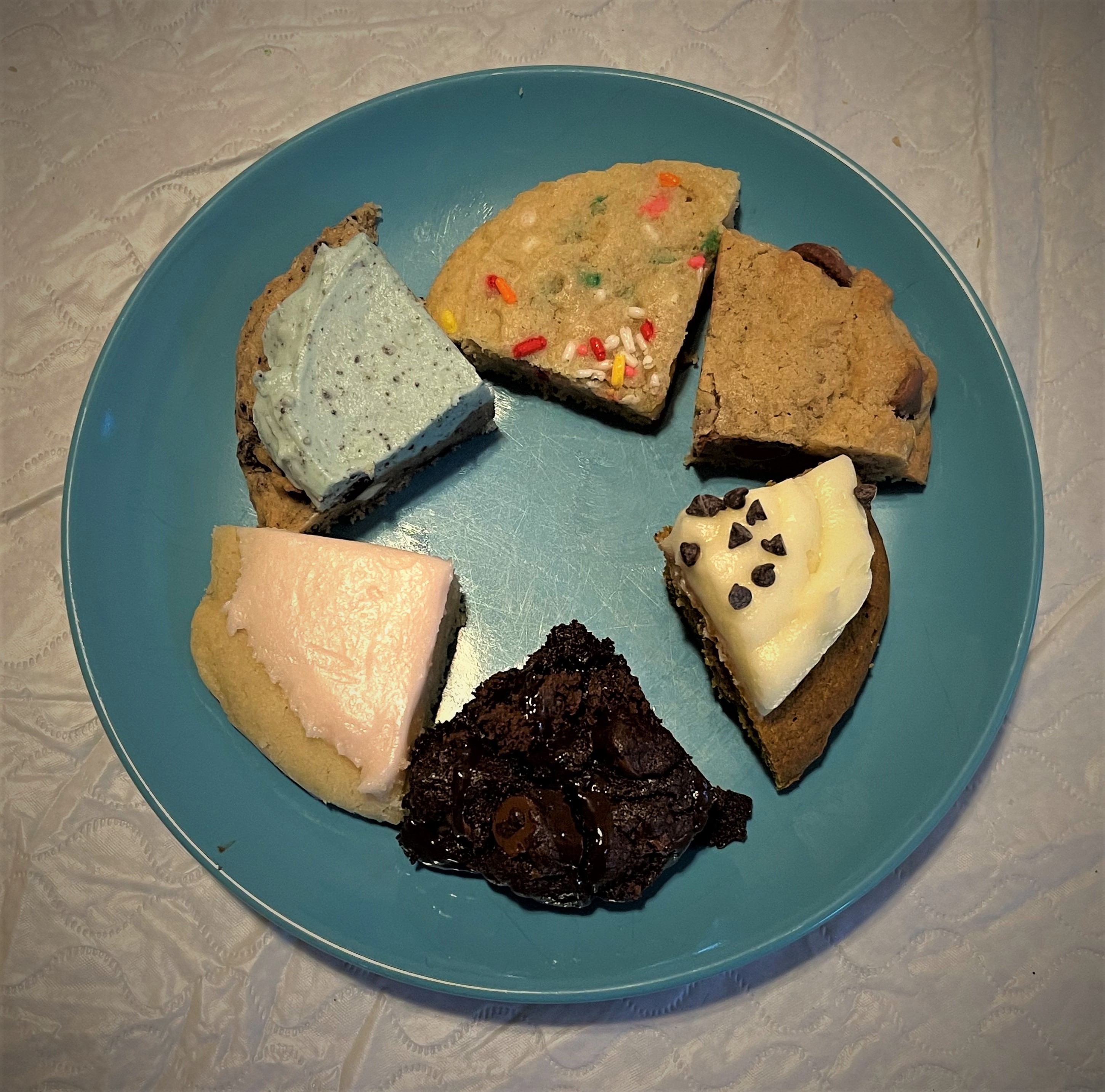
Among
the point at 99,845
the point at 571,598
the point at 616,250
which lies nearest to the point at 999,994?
the point at 571,598

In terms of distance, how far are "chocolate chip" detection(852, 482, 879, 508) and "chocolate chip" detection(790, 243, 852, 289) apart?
84cm

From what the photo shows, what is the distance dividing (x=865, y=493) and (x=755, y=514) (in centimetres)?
42

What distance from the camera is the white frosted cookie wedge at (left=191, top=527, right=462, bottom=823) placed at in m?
2.98

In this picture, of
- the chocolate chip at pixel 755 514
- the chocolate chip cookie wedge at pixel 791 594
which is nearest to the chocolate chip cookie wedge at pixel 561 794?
the chocolate chip cookie wedge at pixel 791 594

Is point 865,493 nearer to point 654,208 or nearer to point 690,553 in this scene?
point 690,553

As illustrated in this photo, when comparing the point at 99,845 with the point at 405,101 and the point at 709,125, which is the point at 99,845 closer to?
the point at 405,101

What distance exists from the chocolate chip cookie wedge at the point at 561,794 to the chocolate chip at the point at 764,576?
1.91ft

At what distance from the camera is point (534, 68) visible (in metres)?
3.50

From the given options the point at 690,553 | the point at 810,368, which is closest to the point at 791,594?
the point at 690,553

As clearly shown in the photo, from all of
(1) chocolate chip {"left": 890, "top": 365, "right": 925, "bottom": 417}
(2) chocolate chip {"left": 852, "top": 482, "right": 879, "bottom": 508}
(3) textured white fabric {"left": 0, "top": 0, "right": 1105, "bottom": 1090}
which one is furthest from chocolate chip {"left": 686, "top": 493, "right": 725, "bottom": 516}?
(3) textured white fabric {"left": 0, "top": 0, "right": 1105, "bottom": 1090}

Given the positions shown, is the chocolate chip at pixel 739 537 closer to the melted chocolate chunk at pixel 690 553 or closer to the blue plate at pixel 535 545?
the melted chocolate chunk at pixel 690 553

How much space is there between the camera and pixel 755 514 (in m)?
2.96

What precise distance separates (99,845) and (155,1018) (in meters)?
0.72

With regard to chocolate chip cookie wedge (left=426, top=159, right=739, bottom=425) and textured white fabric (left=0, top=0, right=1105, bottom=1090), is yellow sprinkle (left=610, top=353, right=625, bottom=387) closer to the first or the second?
chocolate chip cookie wedge (left=426, top=159, right=739, bottom=425)
